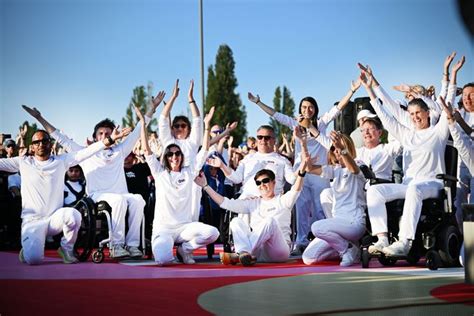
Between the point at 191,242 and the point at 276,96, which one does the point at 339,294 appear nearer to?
the point at 191,242

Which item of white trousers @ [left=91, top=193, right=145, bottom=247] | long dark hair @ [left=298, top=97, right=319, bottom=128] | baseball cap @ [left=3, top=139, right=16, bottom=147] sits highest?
long dark hair @ [left=298, top=97, right=319, bottom=128]

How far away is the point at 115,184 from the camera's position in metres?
10.3

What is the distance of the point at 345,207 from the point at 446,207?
4.03ft

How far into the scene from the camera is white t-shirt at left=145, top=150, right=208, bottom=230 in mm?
9641

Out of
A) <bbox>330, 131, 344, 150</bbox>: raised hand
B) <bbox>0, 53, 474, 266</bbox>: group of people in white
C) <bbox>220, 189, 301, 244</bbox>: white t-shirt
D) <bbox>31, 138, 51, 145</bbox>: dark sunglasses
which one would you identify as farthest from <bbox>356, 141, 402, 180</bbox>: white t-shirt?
<bbox>31, 138, 51, 145</bbox>: dark sunglasses

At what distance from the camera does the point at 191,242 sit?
956cm

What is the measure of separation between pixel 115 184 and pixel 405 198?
3.99m

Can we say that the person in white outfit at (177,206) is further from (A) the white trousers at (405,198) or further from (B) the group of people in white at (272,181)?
(A) the white trousers at (405,198)

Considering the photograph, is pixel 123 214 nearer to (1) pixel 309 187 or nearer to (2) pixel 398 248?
(1) pixel 309 187

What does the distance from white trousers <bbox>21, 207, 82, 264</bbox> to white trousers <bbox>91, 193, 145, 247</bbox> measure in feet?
1.74

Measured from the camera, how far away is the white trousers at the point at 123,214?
32.2ft

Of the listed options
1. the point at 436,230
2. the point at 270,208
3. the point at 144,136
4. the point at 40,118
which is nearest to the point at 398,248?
the point at 436,230

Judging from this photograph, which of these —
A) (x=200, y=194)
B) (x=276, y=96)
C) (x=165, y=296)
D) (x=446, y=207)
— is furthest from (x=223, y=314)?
(x=276, y=96)

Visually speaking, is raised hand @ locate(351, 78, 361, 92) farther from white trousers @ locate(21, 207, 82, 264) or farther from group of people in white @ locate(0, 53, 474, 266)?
white trousers @ locate(21, 207, 82, 264)
